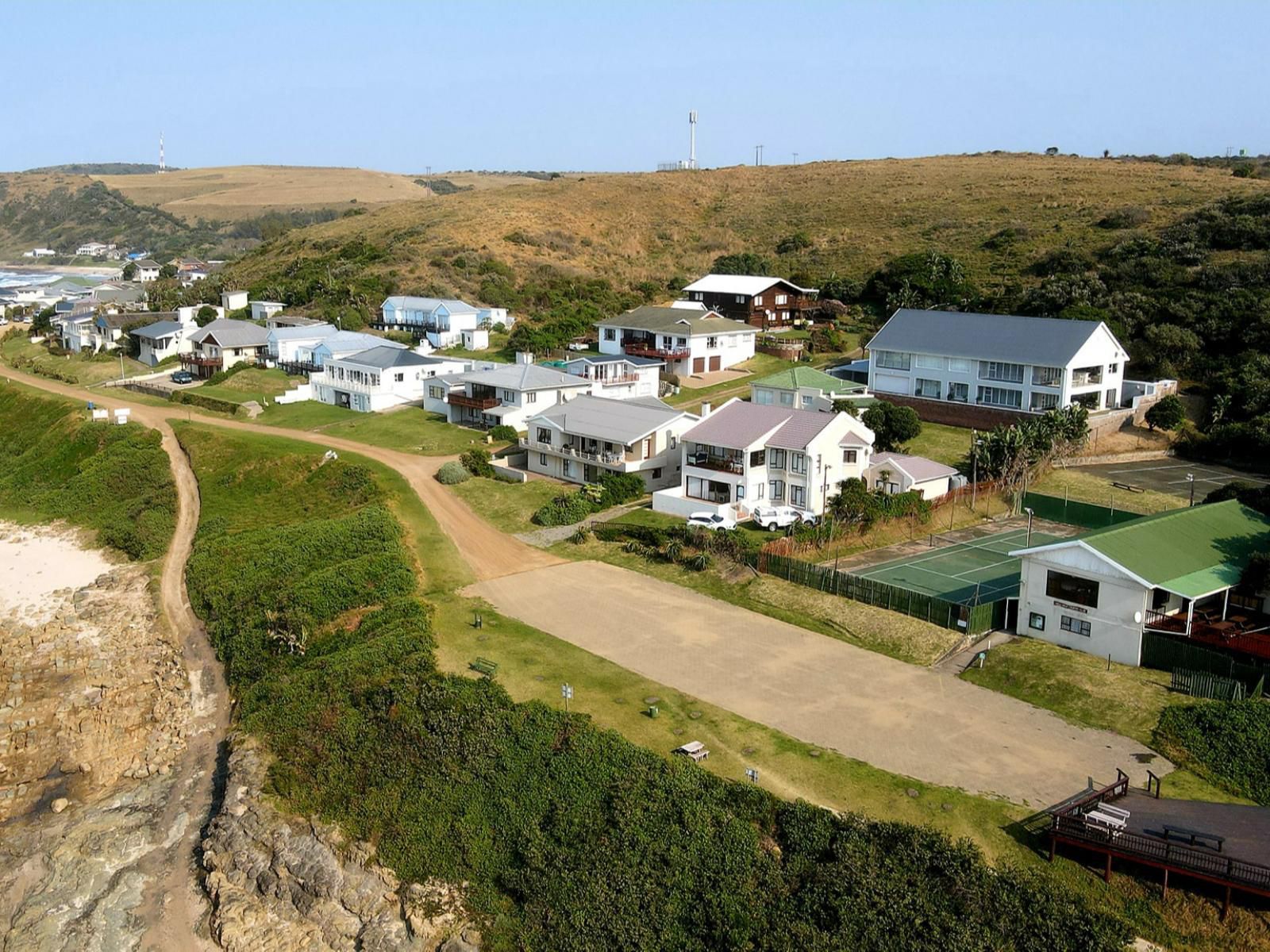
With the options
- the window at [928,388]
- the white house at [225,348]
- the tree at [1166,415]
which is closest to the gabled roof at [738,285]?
the window at [928,388]

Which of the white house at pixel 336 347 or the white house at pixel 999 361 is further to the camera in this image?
the white house at pixel 336 347

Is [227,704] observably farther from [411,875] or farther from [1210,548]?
[1210,548]

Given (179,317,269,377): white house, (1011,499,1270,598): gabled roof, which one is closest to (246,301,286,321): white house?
(179,317,269,377): white house

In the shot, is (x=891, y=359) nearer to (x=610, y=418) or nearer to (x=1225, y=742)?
(x=610, y=418)

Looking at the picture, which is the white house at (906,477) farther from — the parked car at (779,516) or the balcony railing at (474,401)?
the balcony railing at (474,401)

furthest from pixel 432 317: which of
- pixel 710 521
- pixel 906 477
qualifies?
pixel 906 477
